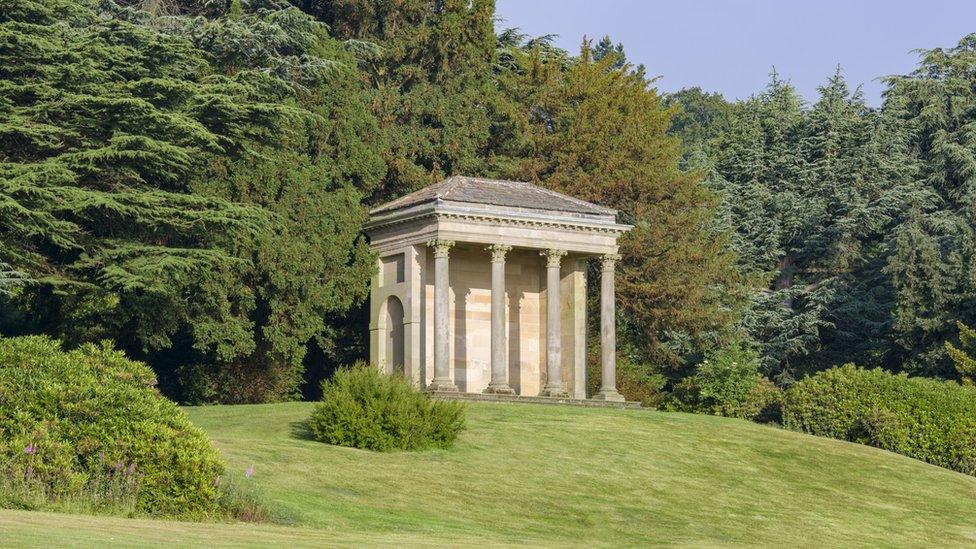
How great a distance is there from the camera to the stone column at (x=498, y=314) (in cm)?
4844

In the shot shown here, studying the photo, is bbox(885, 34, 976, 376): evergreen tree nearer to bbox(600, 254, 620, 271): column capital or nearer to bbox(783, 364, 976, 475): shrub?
bbox(783, 364, 976, 475): shrub

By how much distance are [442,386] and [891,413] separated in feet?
41.4

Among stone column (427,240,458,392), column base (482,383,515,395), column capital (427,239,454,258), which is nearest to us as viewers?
stone column (427,240,458,392)

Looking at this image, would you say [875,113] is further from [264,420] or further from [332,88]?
[264,420]

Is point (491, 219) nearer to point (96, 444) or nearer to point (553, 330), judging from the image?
point (553, 330)

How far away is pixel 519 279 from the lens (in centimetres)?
5212

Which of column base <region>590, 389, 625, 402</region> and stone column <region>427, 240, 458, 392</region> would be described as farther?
column base <region>590, 389, 625, 402</region>

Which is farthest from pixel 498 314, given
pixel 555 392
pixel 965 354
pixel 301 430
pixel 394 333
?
pixel 965 354

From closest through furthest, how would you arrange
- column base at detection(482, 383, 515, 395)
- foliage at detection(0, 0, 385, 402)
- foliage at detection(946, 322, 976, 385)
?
foliage at detection(0, 0, 385, 402) < column base at detection(482, 383, 515, 395) < foliage at detection(946, 322, 976, 385)

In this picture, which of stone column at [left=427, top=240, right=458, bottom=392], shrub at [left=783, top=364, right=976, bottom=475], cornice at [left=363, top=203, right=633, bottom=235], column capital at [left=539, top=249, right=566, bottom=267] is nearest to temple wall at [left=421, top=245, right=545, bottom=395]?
stone column at [left=427, top=240, right=458, bottom=392]

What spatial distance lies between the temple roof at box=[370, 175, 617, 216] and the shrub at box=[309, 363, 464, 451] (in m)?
10.6

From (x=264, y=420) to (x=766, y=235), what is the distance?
113 ft

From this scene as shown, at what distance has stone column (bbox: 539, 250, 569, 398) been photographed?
49.6 m

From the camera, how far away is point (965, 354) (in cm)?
5725
